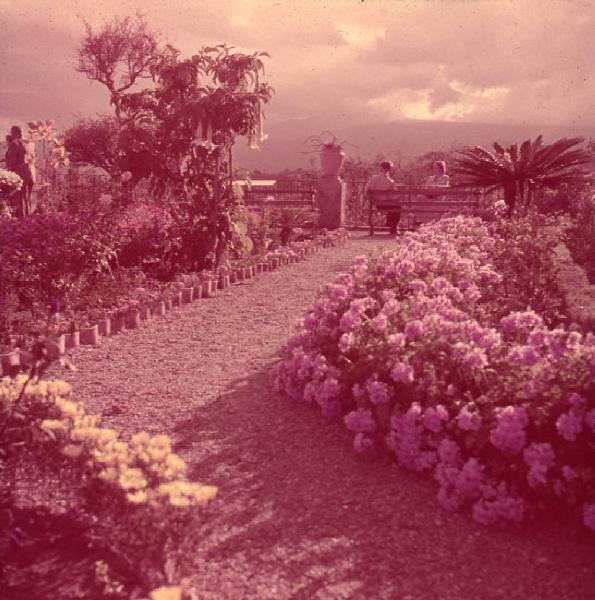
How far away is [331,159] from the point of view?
15766 millimetres

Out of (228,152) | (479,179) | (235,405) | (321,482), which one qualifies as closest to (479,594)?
(321,482)

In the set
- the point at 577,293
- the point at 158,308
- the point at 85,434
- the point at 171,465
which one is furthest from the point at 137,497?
the point at 158,308

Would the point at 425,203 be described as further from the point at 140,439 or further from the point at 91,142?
the point at 91,142

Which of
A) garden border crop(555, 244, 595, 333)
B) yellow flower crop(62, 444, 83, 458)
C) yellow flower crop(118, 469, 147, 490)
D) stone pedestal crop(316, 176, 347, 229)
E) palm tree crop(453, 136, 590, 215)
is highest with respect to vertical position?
palm tree crop(453, 136, 590, 215)

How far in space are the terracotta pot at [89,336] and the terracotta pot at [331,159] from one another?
10499 millimetres

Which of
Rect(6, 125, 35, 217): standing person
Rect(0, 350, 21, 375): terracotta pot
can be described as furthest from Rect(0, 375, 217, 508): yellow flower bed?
Rect(6, 125, 35, 217): standing person

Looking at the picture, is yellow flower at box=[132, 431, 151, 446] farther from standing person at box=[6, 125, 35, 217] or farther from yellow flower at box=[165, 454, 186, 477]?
standing person at box=[6, 125, 35, 217]

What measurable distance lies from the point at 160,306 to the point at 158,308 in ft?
0.09

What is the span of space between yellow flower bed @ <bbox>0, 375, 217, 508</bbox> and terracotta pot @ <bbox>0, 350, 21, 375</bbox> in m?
2.17

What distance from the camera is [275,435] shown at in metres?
4.04

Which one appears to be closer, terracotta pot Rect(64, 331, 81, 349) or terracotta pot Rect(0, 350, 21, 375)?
terracotta pot Rect(0, 350, 21, 375)

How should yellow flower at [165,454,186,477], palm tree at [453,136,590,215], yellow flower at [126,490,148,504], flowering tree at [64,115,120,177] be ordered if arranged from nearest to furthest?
yellow flower at [126,490,148,504]
yellow flower at [165,454,186,477]
palm tree at [453,136,590,215]
flowering tree at [64,115,120,177]

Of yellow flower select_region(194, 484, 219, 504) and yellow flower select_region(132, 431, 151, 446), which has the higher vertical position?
yellow flower select_region(132, 431, 151, 446)

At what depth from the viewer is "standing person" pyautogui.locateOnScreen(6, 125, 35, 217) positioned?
12984 millimetres
